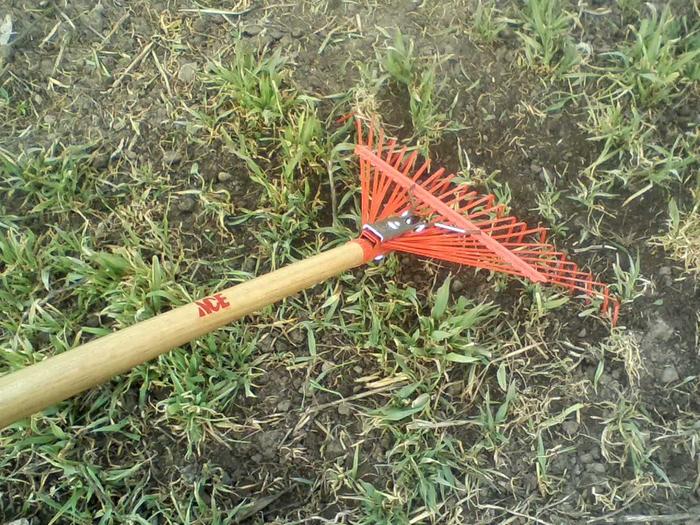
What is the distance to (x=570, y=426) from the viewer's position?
1.67 meters

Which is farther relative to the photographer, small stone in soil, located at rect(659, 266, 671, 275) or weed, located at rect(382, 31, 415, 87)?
weed, located at rect(382, 31, 415, 87)

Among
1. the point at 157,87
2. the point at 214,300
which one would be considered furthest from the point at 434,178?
the point at 157,87

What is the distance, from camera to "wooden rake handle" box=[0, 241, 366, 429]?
1.21 m

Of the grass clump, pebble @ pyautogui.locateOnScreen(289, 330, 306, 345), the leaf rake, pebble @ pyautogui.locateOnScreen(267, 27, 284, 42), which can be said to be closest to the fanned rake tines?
the leaf rake

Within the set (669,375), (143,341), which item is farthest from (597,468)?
(143,341)

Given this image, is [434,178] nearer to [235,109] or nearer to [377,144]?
[377,144]

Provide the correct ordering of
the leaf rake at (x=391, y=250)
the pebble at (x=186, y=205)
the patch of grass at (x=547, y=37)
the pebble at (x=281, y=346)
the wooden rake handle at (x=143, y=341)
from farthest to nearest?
the patch of grass at (x=547, y=37), the pebble at (x=186, y=205), the pebble at (x=281, y=346), the leaf rake at (x=391, y=250), the wooden rake handle at (x=143, y=341)

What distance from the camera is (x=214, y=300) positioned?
4.73 feet

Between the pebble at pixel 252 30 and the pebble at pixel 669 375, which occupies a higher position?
the pebble at pixel 252 30

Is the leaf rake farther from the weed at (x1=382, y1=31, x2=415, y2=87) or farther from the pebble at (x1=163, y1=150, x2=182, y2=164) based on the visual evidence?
the pebble at (x1=163, y1=150, x2=182, y2=164)

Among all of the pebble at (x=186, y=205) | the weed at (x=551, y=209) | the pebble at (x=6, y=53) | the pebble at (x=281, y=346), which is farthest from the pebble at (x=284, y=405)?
the pebble at (x=6, y=53)

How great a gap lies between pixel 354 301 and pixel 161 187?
66cm

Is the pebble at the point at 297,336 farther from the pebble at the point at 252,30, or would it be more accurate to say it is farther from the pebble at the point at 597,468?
the pebble at the point at 252,30

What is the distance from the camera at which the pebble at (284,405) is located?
1673 mm
